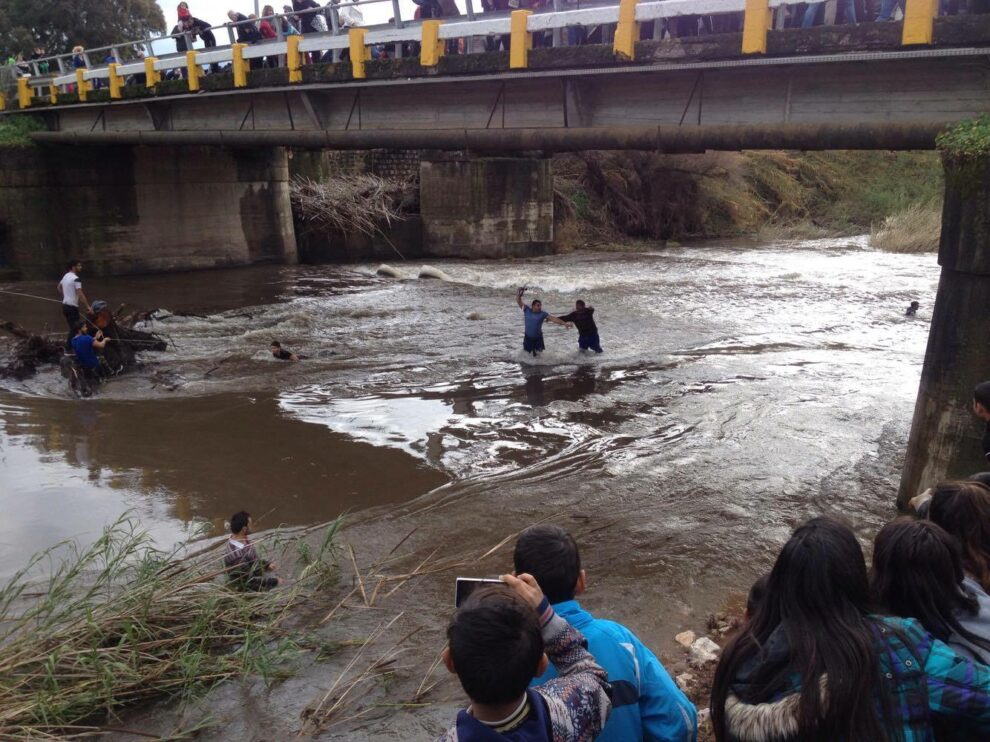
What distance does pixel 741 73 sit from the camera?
1048cm

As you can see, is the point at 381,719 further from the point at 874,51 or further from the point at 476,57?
the point at 476,57

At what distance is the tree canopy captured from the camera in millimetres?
35906

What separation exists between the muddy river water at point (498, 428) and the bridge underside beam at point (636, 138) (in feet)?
11.5

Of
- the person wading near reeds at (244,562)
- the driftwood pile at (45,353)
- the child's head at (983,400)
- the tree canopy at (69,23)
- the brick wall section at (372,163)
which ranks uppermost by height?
the tree canopy at (69,23)

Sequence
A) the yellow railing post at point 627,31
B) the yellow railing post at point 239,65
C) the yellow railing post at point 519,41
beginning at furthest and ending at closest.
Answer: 1. the yellow railing post at point 239,65
2. the yellow railing post at point 519,41
3. the yellow railing post at point 627,31

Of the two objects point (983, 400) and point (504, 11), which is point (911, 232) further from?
point (983, 400)

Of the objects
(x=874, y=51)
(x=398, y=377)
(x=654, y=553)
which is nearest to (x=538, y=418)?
(x=398, y=377)

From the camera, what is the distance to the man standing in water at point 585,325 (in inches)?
568

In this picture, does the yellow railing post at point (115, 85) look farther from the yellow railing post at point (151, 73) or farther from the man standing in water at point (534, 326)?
the man standing in water at point (534, 326)

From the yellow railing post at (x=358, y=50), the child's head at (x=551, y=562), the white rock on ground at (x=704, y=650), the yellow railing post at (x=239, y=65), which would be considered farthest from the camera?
the yellow railing post at (x=239, y=65)

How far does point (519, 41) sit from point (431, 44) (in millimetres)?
1741

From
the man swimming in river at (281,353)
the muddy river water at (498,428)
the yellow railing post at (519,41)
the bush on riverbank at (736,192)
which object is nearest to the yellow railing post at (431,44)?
the yellow railing post at (519,41)

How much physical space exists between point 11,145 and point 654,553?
22.8 meters

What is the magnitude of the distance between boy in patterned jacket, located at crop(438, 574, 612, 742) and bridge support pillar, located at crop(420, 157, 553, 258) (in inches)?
1159
